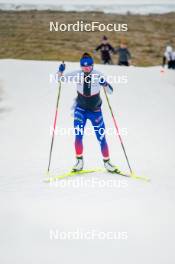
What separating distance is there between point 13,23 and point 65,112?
4987 mm

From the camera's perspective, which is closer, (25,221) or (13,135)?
(25,221)

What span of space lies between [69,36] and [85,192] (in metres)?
14.7

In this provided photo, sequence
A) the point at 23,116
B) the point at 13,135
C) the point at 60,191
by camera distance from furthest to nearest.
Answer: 1. the point at 23,116
2. the point at 13,135
3. the point at 60,191

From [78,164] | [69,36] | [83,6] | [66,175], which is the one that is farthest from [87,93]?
[69,36]

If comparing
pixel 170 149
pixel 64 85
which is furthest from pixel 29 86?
pixel 170 149

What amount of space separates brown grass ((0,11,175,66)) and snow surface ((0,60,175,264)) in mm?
3103

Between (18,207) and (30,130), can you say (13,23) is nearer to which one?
(30,130)

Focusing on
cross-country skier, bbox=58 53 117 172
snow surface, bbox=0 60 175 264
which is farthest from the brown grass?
cross-country skier, bbox=58 53 117 172

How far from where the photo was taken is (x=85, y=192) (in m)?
6.05

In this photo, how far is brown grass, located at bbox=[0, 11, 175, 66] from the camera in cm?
1448

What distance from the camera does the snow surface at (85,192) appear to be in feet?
15.7

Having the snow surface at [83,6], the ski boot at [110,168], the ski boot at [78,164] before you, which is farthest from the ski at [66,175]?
the snow surface at [83,6]

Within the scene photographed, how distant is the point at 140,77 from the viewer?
14.3 metres

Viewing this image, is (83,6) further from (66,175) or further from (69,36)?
(66,175)
